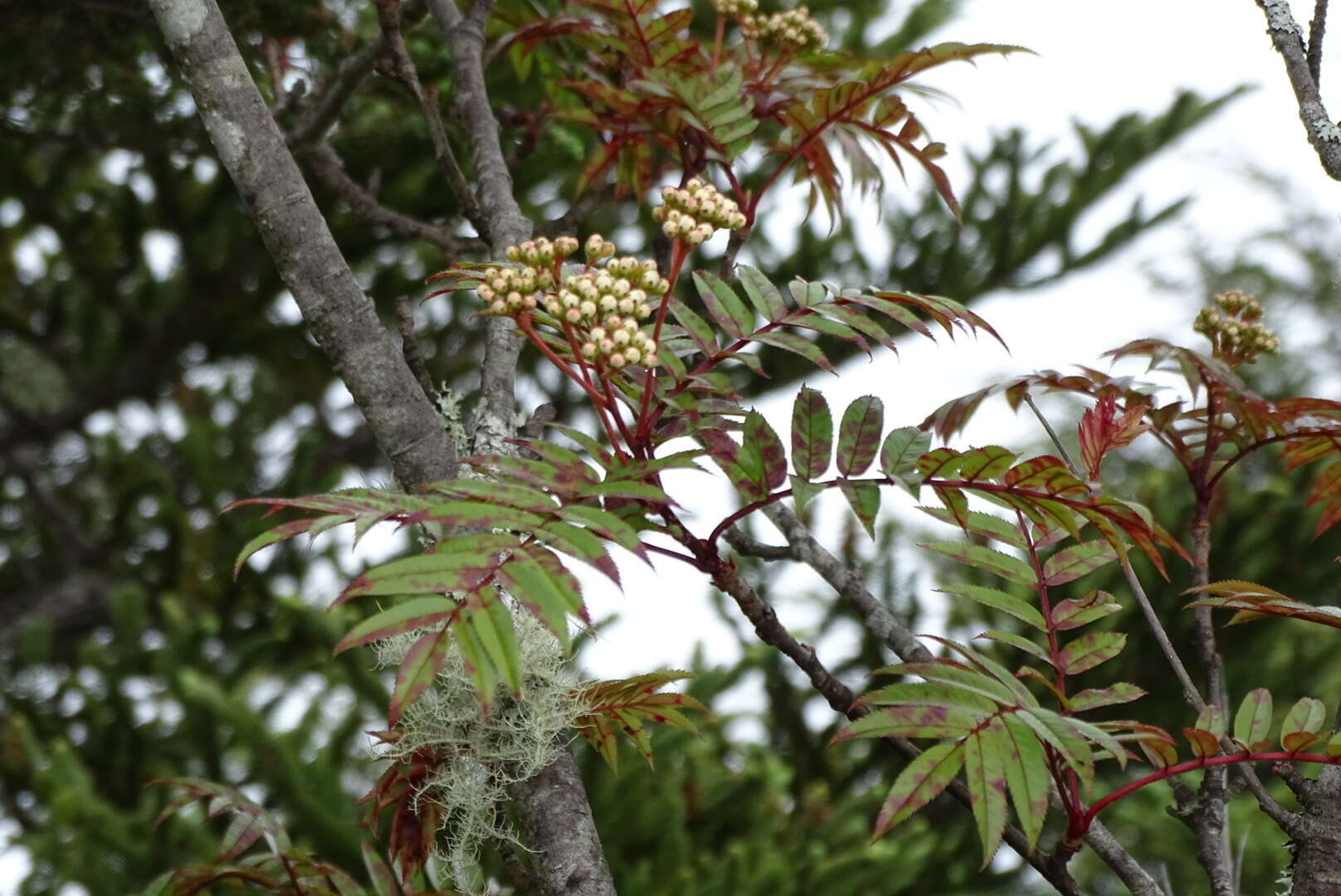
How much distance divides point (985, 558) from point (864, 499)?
0.14 metres

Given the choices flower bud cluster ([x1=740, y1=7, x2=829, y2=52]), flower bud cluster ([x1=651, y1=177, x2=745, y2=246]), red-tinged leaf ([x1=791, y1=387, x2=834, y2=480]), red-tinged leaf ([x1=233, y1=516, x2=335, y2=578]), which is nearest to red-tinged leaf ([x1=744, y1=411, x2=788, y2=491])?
red-tinged leaf ([x1=791, y1=387, x2=834, y2=480])

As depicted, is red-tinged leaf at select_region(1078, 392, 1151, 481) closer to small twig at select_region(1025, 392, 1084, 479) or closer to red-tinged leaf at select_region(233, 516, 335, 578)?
small twig at select_region(1025, 392, 1084, 479)

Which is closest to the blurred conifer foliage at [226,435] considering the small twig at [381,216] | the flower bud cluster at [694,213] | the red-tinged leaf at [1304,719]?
the small twig at [381,216]

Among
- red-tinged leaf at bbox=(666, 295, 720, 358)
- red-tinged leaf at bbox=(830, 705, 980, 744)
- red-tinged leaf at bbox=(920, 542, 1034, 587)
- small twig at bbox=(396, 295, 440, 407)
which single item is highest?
small twig at bbox=(396, 295, 440, 407)

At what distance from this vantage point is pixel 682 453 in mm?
628

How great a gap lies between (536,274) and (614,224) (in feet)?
7.30

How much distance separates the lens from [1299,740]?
65 cm

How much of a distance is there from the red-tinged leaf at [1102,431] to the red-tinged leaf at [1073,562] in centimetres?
5

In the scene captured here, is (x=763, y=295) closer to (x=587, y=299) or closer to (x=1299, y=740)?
(x=587, y=299)

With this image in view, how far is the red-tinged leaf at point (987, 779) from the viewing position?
570 millimetres

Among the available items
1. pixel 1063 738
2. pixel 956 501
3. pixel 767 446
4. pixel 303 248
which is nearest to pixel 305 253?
pixel 303 248

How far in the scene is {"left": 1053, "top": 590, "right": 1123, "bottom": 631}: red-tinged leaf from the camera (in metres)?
0.74

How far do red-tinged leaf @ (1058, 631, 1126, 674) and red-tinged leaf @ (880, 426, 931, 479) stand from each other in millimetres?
178

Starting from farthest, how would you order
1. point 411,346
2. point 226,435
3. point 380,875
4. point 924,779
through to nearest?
point 226,435 → point 380,875 → point 411,346 → point 924,779
